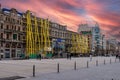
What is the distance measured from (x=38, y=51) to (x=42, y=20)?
1660 centimetres

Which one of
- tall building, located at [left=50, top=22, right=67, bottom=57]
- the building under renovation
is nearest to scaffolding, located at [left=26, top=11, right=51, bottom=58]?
the building under renovation

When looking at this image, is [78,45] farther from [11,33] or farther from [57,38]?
[11,33]

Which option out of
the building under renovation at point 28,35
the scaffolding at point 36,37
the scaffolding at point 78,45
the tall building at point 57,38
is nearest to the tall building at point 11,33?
the building under renovation at point 28,35

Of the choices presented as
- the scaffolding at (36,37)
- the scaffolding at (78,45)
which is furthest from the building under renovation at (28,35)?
the scaffolding at (78,45)

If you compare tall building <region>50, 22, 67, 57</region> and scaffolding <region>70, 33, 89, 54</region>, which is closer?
tall building <region>50, 22, 67, 57</region>

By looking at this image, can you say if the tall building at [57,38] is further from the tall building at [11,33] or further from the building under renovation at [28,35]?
the tall building at [11,33]

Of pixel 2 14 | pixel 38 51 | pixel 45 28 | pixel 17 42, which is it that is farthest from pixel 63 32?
pixel 2 14

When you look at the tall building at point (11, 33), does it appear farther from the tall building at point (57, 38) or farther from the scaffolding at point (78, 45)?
the scaffolding at point (78, 45)

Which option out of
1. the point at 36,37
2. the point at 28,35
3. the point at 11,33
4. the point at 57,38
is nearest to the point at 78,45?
the point at 57,38

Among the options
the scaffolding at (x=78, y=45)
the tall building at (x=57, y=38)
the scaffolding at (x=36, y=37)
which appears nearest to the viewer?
the scaffolding at (x=36, y=37)

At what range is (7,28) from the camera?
98.2 meters

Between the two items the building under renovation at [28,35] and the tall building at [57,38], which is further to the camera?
the tall building at [57,38]

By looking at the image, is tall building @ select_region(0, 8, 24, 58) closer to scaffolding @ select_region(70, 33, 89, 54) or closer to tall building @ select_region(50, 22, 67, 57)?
tall building @ select_region(50, 22, 67, 57)

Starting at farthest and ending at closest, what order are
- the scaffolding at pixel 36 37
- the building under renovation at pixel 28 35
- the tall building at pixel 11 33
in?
the scaffolding at pixel 36 37, the building under renovation at pixel 28 35, the tall building at pixel 11 33
